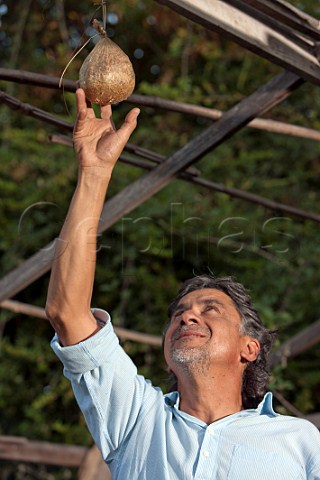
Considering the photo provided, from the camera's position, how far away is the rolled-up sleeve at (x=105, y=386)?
1958 mm

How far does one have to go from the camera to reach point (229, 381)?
7.06ft

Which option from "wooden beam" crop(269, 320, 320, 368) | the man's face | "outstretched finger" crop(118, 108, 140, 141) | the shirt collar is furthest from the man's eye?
"wooden beam" crop(269, 320, 320, 368)

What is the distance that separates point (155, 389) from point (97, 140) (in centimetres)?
63

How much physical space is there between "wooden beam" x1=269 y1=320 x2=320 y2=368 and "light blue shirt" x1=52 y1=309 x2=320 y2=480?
1.71 metres

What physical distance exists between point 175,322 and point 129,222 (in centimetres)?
346

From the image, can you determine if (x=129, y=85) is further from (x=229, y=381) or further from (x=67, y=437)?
(x=67, y=437)

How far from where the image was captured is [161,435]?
6.58 ft

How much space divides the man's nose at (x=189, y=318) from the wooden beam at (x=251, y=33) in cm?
69

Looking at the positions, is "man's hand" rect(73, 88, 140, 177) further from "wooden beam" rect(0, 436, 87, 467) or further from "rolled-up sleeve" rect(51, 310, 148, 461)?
"wooden beam" rect(0, 436, 87, 467)

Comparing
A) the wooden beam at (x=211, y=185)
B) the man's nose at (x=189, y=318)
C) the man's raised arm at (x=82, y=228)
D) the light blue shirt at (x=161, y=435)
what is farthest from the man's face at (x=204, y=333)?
the wooden beam at (x=211, y=185)

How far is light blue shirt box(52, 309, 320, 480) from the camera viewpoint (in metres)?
1.94

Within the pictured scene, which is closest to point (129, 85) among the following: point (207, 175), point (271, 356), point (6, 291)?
point (6, 291)

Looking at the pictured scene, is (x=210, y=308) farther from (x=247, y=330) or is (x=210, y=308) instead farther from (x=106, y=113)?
(x=106, y=113)

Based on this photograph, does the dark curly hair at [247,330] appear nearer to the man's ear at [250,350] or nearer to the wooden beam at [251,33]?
the man's ear at [250,350]
